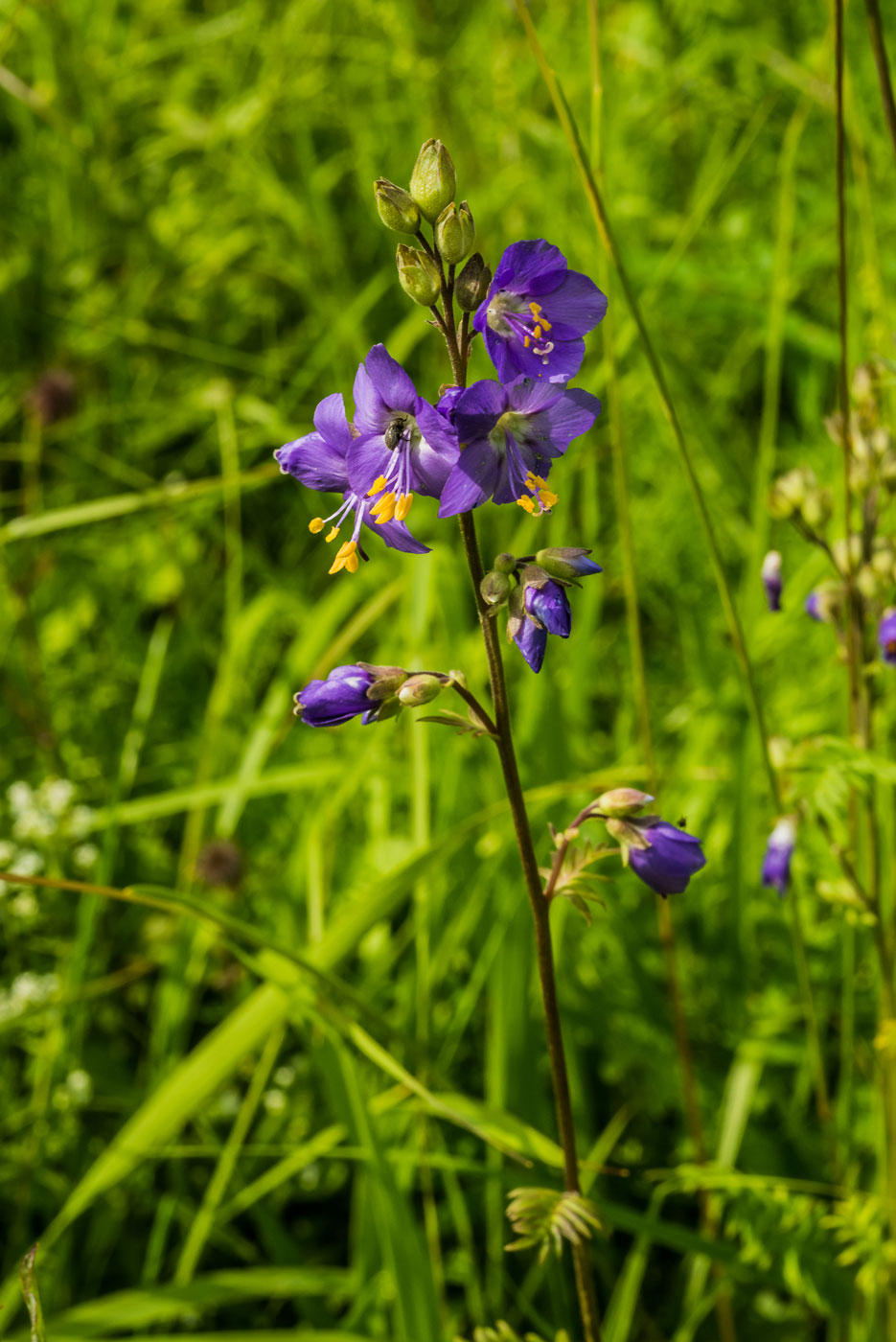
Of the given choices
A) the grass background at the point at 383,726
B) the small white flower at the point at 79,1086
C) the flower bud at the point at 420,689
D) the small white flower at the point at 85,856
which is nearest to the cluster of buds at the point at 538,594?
the flower bud at the point at 420,689

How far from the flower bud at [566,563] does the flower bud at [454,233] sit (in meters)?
0.34

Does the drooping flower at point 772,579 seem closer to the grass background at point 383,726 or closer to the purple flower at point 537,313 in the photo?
the grass background at point 383,726

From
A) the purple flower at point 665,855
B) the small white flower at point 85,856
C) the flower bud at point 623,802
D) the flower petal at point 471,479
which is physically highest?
the flower petal at point 471,479

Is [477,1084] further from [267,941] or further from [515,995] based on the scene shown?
[267,941]

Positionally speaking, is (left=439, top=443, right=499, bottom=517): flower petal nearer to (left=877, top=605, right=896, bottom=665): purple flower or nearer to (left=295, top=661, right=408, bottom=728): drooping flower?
(left=295, top=661, right=408, bottom=728): drooping flower

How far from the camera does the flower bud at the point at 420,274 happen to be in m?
1.19

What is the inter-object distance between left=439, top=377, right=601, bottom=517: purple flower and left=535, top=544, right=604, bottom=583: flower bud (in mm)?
60

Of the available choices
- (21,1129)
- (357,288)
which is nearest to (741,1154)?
(21,1129)

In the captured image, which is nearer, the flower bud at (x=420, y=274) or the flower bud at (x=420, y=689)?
the flower bud at (x=420, y=274)

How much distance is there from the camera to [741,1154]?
98.1 inches

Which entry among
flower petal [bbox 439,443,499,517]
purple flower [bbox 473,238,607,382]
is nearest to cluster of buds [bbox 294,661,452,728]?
flower petal [bbox 439,443,499,517]

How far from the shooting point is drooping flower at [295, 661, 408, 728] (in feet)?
4.50

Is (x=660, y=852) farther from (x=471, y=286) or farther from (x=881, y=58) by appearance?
(x=881, y=58)

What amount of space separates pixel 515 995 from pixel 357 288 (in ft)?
10.3
